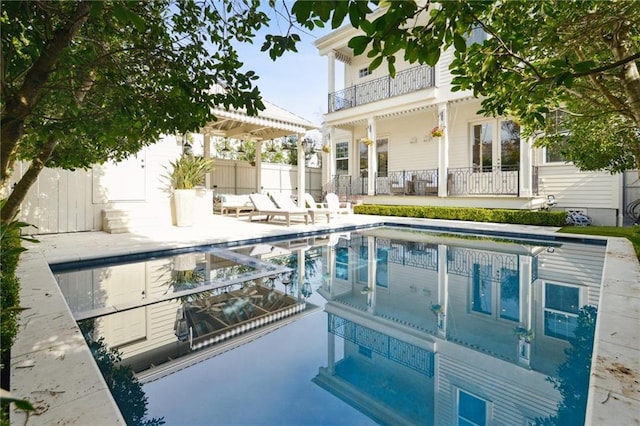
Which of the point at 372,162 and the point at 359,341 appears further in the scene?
the point at 372,162

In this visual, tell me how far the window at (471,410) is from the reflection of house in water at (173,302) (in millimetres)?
1961

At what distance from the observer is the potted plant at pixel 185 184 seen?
9.39 meters

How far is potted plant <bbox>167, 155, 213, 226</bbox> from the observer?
939 centimetres

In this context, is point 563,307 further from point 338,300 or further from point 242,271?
point 242,271

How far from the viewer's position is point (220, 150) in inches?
1149

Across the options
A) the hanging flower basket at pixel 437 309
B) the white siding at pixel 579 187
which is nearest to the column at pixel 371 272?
the hanging flower basket at pixel 437 309

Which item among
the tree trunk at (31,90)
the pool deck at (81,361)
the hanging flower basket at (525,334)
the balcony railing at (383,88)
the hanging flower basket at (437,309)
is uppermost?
the balcony railing at (383,88)

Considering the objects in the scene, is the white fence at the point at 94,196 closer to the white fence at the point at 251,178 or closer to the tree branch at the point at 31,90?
the white fence at the point at 251,178

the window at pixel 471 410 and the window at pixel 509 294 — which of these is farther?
the window at pixel 509 294

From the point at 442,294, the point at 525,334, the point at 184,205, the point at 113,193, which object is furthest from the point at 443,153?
the point at 113,193

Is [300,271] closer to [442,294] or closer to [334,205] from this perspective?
[442,294]

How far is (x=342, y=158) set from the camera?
57.0ft

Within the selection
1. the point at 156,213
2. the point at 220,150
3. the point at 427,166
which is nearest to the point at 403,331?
the point at 156,213

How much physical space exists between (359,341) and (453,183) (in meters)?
11.0
